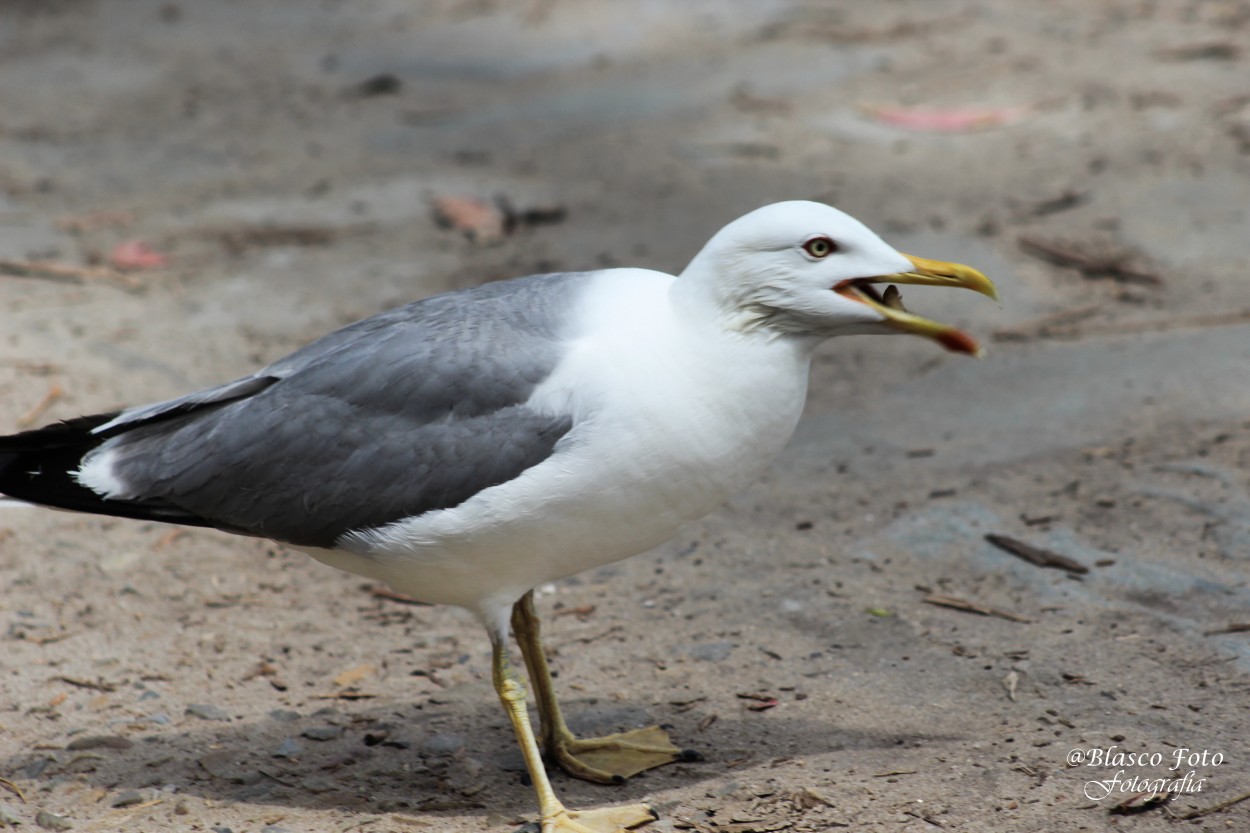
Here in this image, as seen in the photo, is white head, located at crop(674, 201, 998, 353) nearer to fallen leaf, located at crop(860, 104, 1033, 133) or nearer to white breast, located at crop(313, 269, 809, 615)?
white breast, located at crop(313, 269, 809, 615)

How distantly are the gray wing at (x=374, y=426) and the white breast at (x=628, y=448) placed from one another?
0.06 meters

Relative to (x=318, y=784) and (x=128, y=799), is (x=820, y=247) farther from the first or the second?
(x=128, y=799)

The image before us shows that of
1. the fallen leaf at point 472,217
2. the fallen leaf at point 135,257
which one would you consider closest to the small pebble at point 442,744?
the fallen leaf at point 472,217

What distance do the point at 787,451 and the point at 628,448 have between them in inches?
84.4

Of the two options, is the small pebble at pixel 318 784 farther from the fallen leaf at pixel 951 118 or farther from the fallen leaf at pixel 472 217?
the fallen leaf at pixel 951 118

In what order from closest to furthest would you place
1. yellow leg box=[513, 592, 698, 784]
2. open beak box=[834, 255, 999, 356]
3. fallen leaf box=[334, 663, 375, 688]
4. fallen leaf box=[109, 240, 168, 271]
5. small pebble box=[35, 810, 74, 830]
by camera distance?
open beak box=[834, 255, 999, 356] < small pebble box=[35, 810, 74, 830] < yellow leg box=[513, 592, 698, 784] < fallen leaf box=[334, 663, 375, 688] < fallen leaf box=[109, 240, 168, 271]

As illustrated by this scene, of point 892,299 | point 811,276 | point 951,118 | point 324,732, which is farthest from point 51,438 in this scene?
point 951,118

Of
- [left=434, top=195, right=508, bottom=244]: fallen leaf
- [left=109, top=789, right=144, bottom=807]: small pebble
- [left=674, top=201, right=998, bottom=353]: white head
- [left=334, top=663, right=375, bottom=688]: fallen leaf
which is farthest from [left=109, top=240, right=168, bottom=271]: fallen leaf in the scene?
[left=674, top=201, right=998, bottom=353]: white head

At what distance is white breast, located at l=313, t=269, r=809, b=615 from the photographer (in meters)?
2.92

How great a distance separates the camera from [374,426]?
125 inches

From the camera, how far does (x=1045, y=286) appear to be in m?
5.86

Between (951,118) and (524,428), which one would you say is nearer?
(524,428)

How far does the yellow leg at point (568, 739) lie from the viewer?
11.3 feet

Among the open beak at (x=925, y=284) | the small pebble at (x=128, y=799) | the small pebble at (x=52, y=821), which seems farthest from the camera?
the small pebble at (x=128, y=799)
